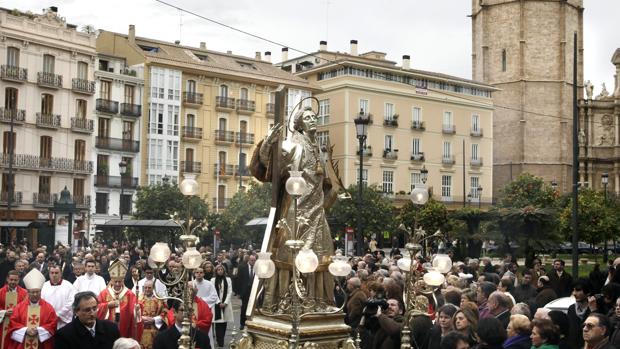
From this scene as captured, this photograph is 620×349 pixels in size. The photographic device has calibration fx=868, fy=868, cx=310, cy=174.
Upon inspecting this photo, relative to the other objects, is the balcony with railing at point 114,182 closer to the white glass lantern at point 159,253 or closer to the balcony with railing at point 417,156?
the balcony with railing at point 417,156

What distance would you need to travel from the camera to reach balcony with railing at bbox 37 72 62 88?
49312 mm

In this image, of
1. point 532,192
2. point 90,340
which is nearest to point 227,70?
point 532,192

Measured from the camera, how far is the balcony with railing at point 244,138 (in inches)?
2293

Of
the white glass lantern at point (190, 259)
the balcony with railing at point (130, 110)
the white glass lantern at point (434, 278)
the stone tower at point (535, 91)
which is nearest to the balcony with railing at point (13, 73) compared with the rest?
the balcony with railing at point (130, 110)

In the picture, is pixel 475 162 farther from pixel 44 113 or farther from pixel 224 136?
pixel 44 113

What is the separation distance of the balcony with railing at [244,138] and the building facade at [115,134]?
698 cm

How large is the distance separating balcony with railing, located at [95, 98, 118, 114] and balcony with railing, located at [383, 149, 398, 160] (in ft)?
63.2

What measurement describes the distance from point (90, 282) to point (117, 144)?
4077 cm

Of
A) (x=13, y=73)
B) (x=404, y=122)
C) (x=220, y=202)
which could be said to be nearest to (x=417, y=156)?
(x=404, y=122)

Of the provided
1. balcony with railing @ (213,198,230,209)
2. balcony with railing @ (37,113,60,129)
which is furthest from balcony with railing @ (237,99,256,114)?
balcony with railing @ (37,113,60,129)

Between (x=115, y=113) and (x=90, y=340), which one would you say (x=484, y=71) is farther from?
(x=90, y=340)

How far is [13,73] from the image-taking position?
1885 inches

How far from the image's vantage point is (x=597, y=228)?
37594 mm

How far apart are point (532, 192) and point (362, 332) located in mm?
39687
